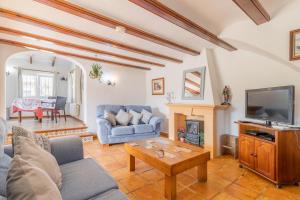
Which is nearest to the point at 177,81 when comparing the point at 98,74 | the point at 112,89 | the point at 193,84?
the point at 193,84

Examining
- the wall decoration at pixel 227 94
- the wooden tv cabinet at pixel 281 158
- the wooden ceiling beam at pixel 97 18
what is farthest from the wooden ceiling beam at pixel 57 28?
the wooden tv cabinet at pixel 281 158

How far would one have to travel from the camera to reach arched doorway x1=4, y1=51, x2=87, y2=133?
642 centimetres

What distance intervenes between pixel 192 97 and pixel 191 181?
83.3 inches

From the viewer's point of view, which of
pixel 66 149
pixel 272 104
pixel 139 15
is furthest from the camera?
pixel 272 104

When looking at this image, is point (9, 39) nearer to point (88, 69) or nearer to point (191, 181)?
point (88, 69)

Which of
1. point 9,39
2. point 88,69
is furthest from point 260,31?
point 9,39

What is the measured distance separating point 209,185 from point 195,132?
1815 millimetres

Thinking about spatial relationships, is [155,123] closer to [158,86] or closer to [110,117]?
[110,117]

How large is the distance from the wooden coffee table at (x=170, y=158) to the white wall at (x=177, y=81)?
5.19 ft

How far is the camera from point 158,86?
17.6 feet

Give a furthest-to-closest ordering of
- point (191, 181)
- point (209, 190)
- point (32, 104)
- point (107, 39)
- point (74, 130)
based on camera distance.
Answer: point (32, 104) < point (74, 130) < point (107, 39) < point (191, 181) < point (209, 190)

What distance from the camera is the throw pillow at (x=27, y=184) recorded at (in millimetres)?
722

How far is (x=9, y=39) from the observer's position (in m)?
3.21

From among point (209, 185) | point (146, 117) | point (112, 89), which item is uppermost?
point (112, 89)
